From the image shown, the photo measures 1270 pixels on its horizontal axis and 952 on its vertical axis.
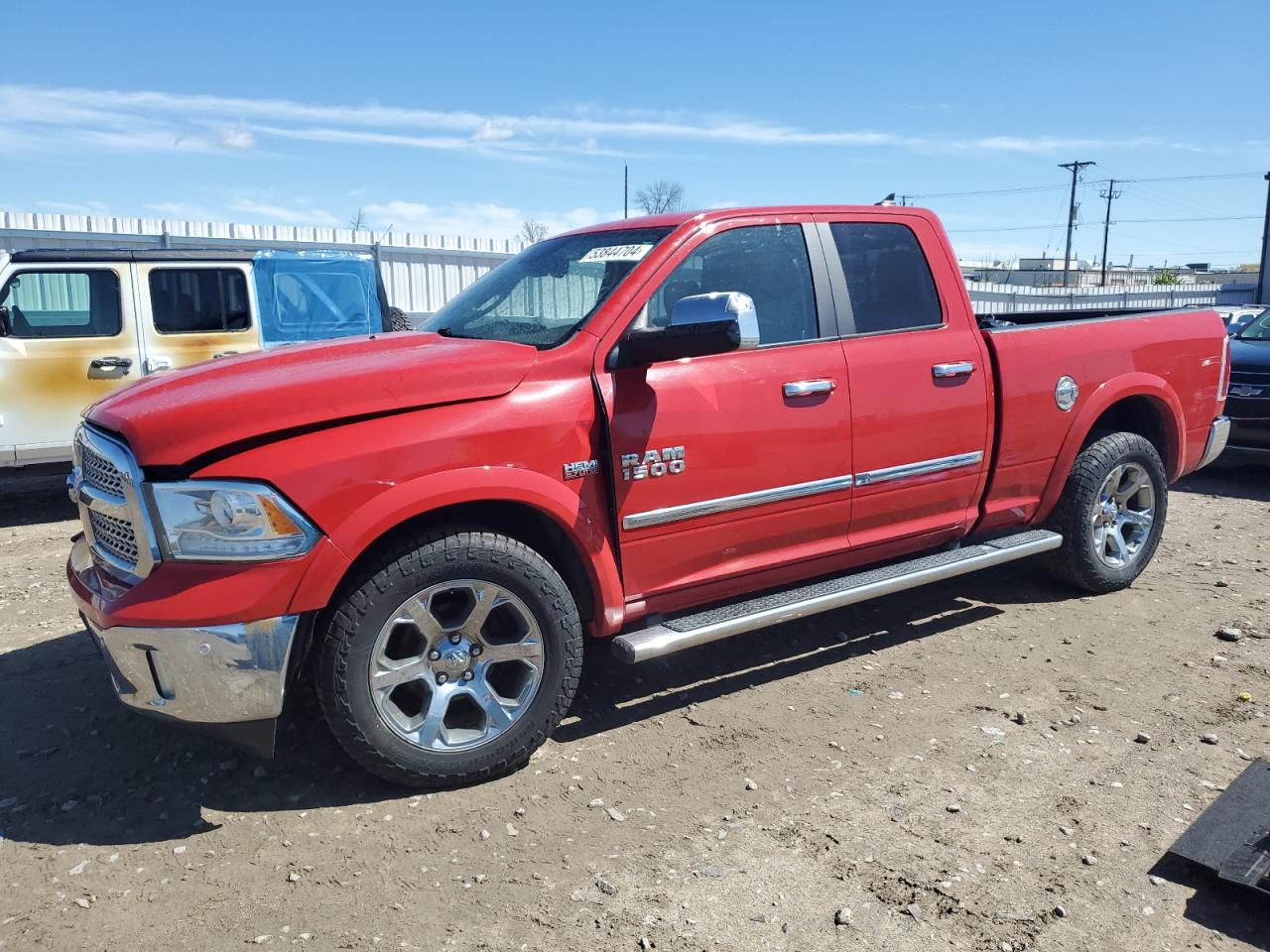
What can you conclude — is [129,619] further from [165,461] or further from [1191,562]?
[1191,562]

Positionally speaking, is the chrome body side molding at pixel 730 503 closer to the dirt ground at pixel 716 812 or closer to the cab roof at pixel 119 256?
the dirt ground at pixel 716 812

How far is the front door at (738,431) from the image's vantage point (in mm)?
3625

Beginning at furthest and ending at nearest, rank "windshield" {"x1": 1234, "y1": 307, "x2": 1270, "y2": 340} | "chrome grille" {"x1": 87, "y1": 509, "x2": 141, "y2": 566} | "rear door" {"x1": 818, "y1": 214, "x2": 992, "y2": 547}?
"windshield" {"x1": 1234, "y1": 307, "x2": 1270, "y2": 340}
"rear door" {"x1": 818, "y1": 214, "x2": 992, "y2": 547}
"chrome grille" {"x1": 87, "y1": 509, "x2": 141, "y2": 566}

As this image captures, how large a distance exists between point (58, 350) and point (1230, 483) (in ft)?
34.0

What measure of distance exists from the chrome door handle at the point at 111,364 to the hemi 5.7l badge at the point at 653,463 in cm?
617

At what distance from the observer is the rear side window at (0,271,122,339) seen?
305 inches

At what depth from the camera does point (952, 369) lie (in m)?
4.46

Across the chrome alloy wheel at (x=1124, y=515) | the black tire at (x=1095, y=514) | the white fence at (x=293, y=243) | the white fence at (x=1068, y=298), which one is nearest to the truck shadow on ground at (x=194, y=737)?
the black tire at (x=1095, y=514)

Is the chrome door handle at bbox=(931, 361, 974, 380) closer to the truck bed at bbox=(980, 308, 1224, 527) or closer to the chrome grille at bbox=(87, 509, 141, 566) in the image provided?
the truck bed at bbox=(980, 308, 1224, 527)

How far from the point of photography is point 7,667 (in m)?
4.51

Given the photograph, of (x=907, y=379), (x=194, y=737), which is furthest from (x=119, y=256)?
(x=907, y=379)

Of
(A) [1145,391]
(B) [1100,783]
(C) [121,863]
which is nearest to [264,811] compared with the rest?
(C) [121,863]

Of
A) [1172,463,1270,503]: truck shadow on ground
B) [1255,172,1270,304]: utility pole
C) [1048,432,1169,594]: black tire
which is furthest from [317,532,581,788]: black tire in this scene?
[1255,172,1270,304]: utility pole

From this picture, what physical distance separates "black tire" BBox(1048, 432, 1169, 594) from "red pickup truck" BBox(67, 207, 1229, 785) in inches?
6.9
